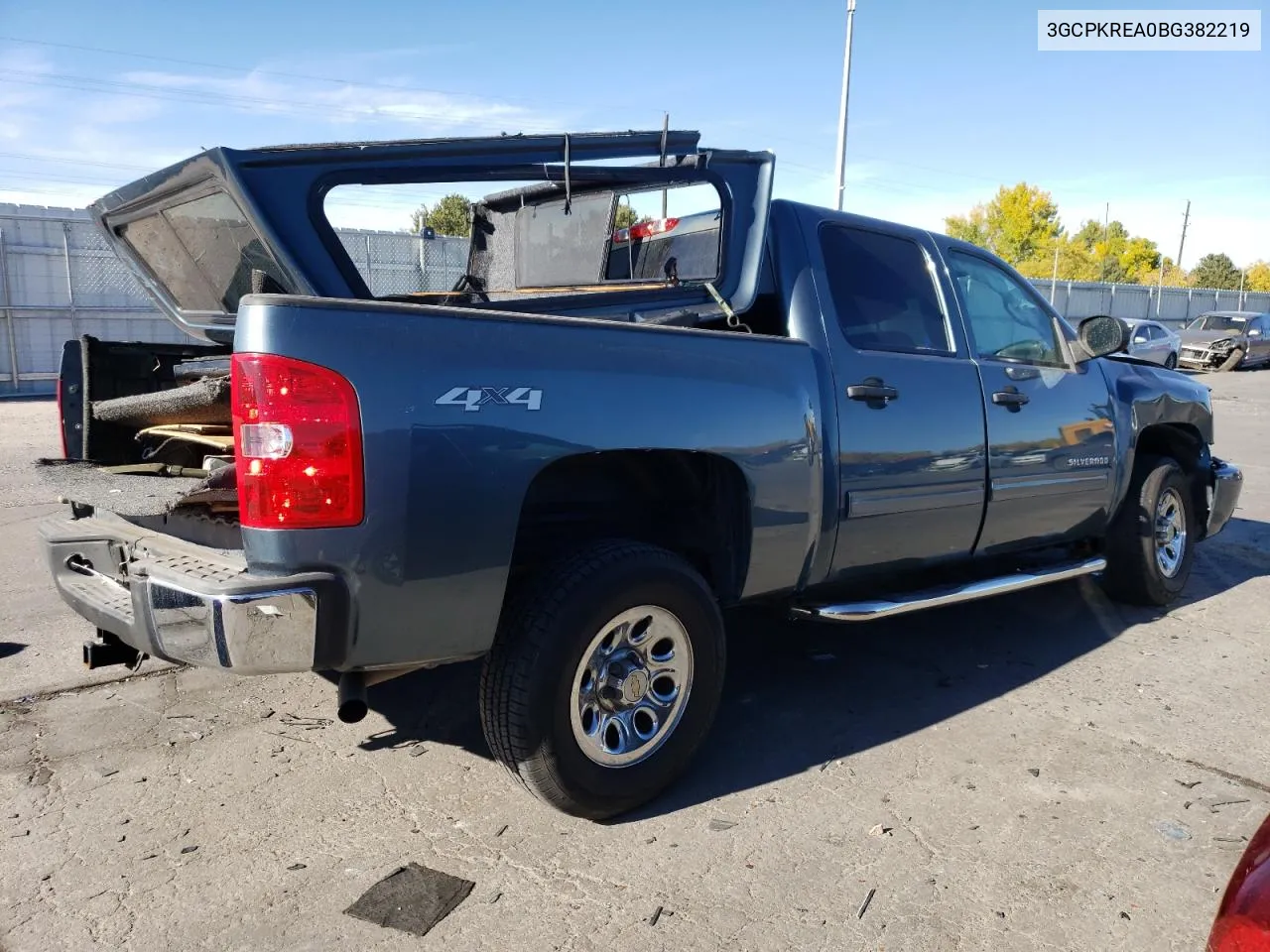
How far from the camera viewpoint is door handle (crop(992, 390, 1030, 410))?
4.20 meters

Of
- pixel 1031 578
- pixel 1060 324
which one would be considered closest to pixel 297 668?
pixel 1031 578

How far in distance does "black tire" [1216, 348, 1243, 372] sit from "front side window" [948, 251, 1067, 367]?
25.7 m

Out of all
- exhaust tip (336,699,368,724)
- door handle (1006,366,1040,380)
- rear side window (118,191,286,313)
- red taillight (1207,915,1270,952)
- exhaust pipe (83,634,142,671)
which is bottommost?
exhaust pipe (83,634,142,671)

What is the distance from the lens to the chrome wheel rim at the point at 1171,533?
5.44 meters

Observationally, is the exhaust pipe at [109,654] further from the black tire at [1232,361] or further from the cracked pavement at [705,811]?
the black tire at [1232,361]

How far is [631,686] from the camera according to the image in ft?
9.89

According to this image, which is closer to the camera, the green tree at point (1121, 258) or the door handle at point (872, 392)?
the door handle at point (872, 392)

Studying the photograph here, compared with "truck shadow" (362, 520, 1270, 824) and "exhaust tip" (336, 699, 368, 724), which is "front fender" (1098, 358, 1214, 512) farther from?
"exhaust tip" (336, 699, 368, 724)

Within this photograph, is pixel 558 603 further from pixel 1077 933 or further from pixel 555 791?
pixel 1077 933

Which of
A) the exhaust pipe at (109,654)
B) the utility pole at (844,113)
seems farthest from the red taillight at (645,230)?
the utility pole at (844,113)

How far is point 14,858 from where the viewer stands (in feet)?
8.86

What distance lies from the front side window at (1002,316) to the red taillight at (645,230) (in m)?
1.29

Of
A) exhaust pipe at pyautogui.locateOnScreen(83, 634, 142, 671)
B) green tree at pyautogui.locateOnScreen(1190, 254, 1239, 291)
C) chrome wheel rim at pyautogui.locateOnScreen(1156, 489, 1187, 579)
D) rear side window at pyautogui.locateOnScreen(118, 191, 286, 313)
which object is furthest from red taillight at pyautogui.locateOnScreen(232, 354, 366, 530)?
green tree at pyautogui.locateOnScreen(1190, 254, 1239, 291)

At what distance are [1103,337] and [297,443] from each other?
415 cm
